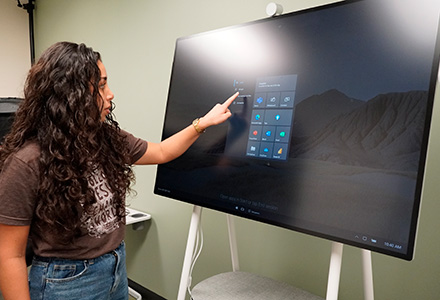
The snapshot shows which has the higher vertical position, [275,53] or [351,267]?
[275,53]

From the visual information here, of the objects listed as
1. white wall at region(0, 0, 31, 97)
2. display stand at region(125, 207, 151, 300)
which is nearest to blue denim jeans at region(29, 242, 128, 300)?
display stand at region(125, 207, 151, 300)

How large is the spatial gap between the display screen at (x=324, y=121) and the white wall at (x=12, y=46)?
2.59 metres

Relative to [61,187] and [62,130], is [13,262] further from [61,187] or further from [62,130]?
[62,130]

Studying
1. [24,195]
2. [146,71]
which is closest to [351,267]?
[24,195]

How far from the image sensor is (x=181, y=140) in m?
1.29

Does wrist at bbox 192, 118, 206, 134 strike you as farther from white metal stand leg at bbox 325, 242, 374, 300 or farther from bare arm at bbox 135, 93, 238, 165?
white metal stand leg at bbox 325, 242, 374, 300

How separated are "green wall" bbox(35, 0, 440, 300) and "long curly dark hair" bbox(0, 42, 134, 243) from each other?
925 millimetres

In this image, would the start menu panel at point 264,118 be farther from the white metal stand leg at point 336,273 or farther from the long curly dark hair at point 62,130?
the long curly dark hair at point 62,130

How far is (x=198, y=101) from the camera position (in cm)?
131

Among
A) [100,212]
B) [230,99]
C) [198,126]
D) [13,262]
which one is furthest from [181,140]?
[13,262]

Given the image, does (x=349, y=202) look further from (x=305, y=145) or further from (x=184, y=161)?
(x=184, y=161)

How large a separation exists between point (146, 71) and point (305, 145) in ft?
4.85

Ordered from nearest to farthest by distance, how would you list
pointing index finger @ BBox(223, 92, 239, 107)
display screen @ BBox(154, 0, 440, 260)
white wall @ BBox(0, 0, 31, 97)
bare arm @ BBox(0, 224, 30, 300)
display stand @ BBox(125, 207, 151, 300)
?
display screen @ BBox(154, 0, 440, 260) → bare arm @ BBox(0, 224, 30, 300) → pointing index finger @ BBox(223, 92, 239, 107) → display stand @ BBox(125, 207, 151, 300) → white wall @ BBox(0, 0, 31, 97)

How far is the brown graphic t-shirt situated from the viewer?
0.93 meters
